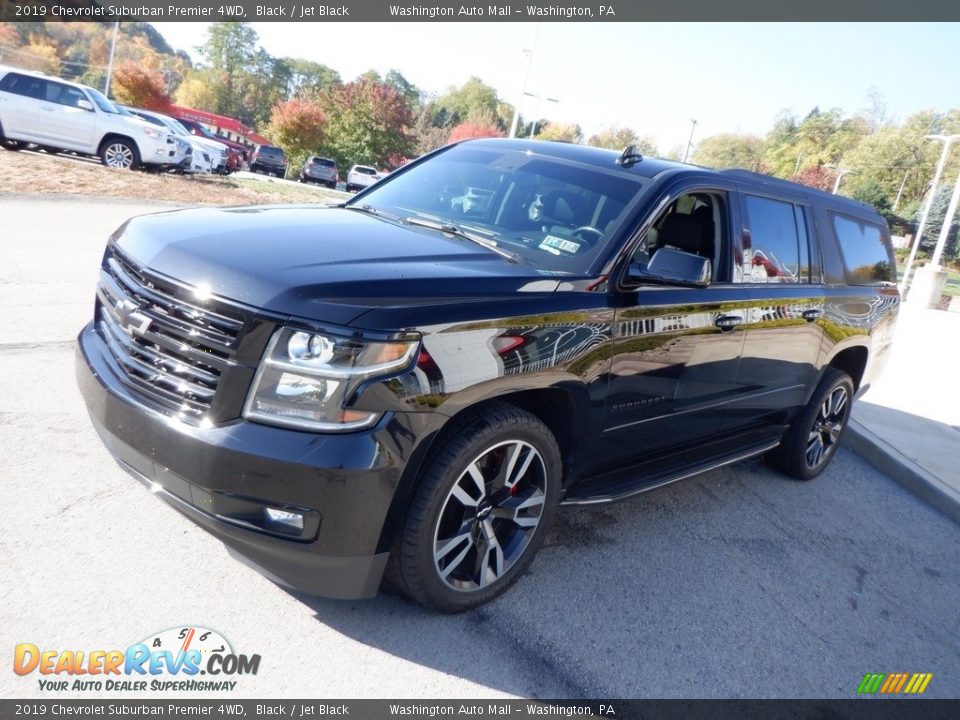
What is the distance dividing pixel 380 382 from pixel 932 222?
64159 mm

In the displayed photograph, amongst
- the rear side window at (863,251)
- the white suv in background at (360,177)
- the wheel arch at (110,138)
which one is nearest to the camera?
the rear side window at (863,251)

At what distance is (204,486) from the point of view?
2.53m

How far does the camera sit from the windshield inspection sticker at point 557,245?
3.50 meters

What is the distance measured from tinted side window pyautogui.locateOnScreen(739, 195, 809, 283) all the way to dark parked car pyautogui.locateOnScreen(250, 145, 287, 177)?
39904 mm

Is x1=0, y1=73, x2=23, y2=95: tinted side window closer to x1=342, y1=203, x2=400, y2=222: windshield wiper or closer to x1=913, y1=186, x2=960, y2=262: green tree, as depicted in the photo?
x1=342, y1=203, x2=400, y2=222: windshield wiper

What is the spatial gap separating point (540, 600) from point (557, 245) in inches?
63.5

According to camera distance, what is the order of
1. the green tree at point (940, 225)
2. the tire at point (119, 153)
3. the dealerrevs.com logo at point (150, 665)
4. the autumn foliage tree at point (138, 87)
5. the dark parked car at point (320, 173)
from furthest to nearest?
1. the autumn foliage tree at point (138, 87)
2. the green tree at point (940, 225)
3. the dark parked car at point (320, 173)
4. the tire at point (119, 153)
5. the dealerrevs.com logo at point (150, 665)

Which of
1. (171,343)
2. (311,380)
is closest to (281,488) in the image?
(311,380)

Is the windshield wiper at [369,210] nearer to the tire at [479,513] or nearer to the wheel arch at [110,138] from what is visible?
the tire at [479,513]

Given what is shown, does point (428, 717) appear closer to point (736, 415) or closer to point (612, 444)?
point (612, 444)

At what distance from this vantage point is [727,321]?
13.3 ft

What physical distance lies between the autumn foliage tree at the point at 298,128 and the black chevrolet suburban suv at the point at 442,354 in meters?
53.3

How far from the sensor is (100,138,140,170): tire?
1758 centimetres

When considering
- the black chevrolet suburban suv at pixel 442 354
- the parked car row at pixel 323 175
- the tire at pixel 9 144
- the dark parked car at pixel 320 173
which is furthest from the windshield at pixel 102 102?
the dark parked car at pixel 320 173
